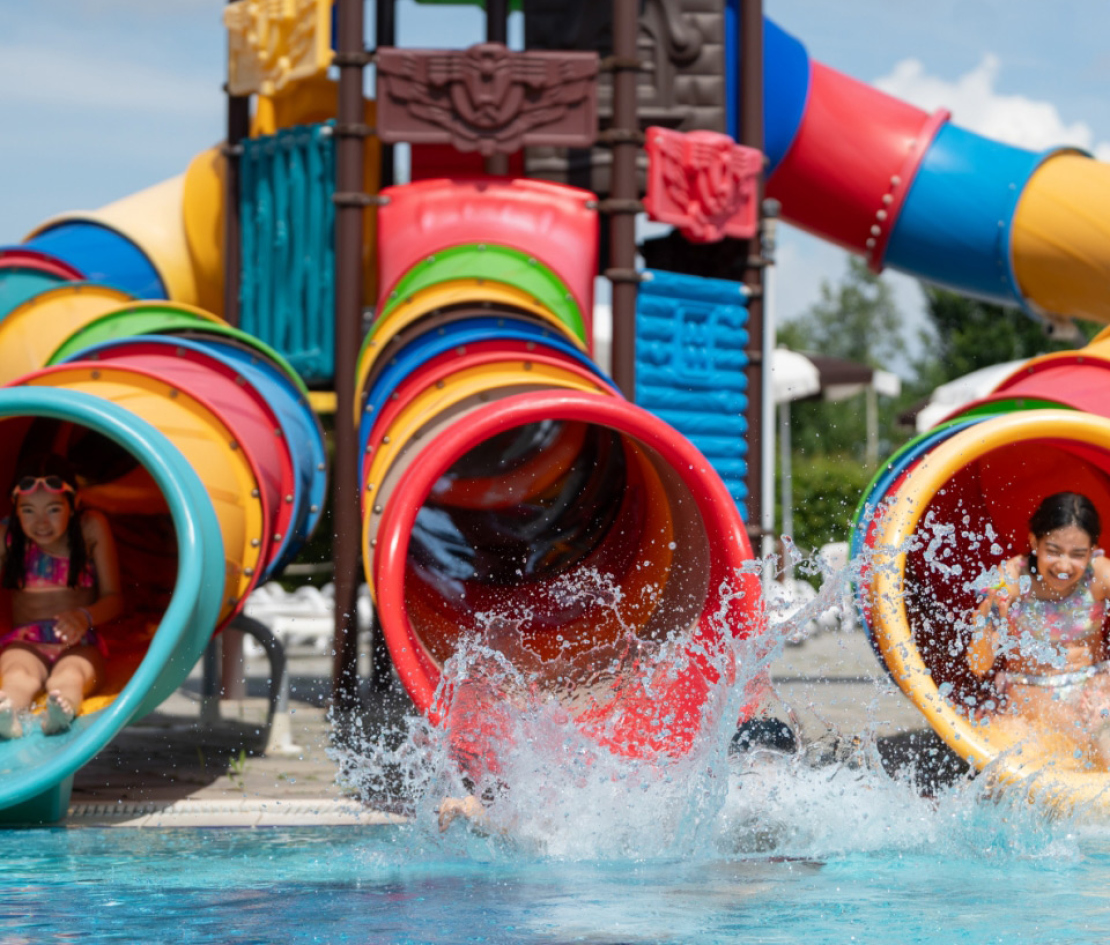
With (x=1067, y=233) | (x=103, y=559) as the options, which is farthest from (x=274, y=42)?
(x=1067, y=233)

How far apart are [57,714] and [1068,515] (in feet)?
11.0

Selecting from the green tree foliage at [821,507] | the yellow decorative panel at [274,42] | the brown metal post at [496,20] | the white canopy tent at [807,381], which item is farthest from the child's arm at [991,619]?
the green tree foliage at [821,507]

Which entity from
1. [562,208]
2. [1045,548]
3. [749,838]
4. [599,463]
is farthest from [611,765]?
[562,208]

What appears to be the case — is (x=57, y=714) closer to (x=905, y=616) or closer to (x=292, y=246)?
(x=905, y=616)

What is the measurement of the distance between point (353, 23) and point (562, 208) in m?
1.18

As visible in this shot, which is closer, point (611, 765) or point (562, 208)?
point (611, 765)

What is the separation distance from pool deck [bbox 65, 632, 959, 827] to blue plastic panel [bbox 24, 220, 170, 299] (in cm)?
214

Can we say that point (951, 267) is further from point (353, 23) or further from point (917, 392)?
point (917, 392)

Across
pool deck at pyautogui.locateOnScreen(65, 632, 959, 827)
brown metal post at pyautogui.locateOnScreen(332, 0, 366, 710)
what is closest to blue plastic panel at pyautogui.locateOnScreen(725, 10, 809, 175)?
brown metal post at pyautogui.locateOnScreen(332, 0, 366, 710)

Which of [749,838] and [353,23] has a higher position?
[353,23]

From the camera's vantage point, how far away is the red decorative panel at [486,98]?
253 inches

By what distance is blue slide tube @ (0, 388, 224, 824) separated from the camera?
4273 mm

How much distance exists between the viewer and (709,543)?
203 inches

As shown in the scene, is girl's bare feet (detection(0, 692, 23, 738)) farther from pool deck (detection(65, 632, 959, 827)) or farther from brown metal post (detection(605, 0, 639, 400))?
brown metal post (detection(605, 0, 639, 400))
